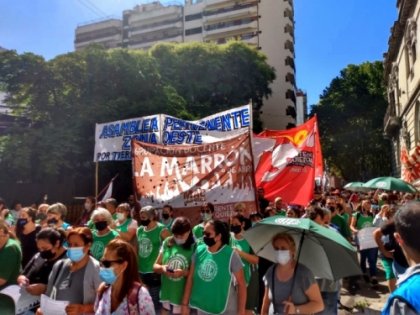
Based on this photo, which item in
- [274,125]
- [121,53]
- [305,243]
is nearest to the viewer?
[305,243]

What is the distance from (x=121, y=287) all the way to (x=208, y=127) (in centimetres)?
637

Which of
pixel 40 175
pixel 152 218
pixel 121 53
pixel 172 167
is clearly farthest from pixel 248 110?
pixel 121 53

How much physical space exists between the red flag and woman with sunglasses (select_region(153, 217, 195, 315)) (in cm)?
367

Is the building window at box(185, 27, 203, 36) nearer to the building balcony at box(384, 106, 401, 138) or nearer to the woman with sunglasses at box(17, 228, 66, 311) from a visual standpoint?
the building balcony at box(384, 106, 401, 138)

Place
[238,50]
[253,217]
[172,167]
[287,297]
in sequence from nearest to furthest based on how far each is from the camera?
[287,297] → [253,217] → [172,167] → [238,50]

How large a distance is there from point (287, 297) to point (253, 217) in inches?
112

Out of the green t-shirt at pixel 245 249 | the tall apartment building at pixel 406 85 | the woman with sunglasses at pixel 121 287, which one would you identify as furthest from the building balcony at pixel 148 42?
the woman with sunglasses at pixel 121 287

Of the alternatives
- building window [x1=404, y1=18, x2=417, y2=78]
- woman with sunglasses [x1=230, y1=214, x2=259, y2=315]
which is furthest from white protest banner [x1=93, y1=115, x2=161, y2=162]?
building window [x1=404, y1=18, x2=417, y2=78]

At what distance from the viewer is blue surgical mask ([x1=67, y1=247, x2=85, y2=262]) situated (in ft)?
11.5

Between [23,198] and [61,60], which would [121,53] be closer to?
[61,60]

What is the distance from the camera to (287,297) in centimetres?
340

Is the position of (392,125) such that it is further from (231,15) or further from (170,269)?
(231,15)

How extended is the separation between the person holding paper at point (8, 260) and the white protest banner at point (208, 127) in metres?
5.02

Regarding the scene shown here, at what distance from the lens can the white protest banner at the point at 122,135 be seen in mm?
9812
